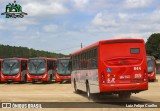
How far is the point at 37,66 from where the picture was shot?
154ft

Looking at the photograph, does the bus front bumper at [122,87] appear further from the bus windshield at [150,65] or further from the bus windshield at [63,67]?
the bus windshield at [150,65]

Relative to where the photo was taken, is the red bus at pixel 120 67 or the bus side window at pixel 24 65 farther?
the bus side window at pixel 24 65

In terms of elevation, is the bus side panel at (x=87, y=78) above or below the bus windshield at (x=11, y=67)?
below

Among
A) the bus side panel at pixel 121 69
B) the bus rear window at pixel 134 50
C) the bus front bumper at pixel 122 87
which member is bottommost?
the bus front bumper at pixel 122 87

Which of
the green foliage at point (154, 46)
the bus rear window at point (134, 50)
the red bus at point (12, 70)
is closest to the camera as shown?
the bus rear window at point (134, 50)

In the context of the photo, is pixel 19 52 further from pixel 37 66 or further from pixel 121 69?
pixel 121 69

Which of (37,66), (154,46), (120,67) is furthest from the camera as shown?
(154,46)

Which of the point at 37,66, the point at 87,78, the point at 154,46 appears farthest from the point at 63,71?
the point at 154,46

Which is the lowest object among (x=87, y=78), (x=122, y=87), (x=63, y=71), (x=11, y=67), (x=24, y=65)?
(x=122, y=87)

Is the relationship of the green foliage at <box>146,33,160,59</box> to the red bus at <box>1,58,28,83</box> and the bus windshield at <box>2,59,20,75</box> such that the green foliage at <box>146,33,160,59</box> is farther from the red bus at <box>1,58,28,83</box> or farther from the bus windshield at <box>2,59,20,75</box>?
the bus windshield at <box>2,59,20,75</box>

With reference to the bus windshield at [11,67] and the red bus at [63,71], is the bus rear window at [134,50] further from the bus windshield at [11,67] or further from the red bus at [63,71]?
the bus windshield at [11,67]

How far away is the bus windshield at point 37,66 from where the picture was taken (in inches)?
1848

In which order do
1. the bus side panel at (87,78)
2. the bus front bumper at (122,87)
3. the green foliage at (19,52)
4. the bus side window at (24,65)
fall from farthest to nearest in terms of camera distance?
the green foliage at (19,52)
the bus side window at (24,65)
the bus side panel at (87,78)
the bus front bumper at (122,87)

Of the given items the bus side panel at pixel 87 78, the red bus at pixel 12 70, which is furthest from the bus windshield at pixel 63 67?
the bus side panel at pixel 87 78
